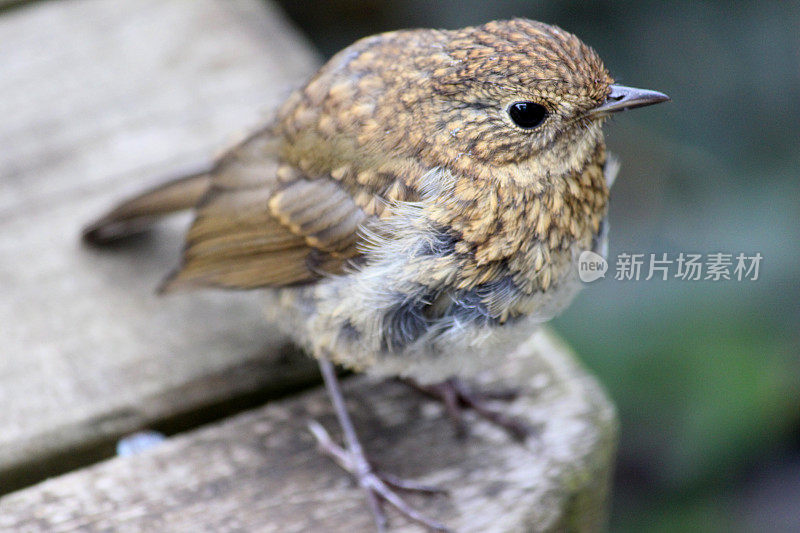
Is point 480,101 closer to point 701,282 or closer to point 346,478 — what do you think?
point 346,478

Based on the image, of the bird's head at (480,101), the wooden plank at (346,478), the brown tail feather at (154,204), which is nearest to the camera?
the bird's head at (480,101)

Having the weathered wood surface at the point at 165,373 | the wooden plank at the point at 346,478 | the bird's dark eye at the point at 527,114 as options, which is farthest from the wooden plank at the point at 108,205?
the bird's dark eye at the point at 527,114

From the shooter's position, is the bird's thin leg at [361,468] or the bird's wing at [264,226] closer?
the bird's thin leg at [361,468]

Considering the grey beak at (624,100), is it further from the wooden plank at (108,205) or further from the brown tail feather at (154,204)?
the brown tail feather at (154,204)

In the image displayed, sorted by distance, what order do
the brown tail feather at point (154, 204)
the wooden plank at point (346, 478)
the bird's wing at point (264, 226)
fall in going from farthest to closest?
the brown tail feather at point (154, 204)
the bird's wing at point (264, 226)
the wooden plank at point (346, 478)

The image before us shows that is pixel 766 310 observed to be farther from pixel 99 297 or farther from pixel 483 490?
pixel 99 297

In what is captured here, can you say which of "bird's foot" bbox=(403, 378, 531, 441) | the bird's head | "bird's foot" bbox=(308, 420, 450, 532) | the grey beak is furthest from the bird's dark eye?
"bird's foot" bbox=(308, 420, 450, 532)

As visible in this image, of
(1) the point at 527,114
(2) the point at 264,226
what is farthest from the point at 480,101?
(2) the point at 264,226
